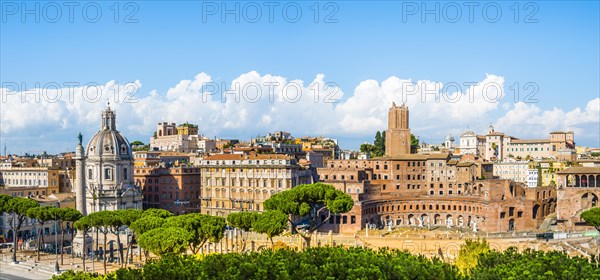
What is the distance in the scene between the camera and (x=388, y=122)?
12638cm

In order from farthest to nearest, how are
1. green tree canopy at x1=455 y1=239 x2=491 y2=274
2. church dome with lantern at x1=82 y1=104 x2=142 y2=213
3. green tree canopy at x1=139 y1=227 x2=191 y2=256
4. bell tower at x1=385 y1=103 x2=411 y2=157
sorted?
bell tower at x1=385 y1=103 x2=411 y2=157, church dome with lantern at x1=82 y1=104 x2=142 y2=213, green tree canopy at x1=139 y1=227 x2=191 y2=256, green tree canopy at x1=455 y1=239 x2=491 y2=274

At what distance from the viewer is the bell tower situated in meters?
124

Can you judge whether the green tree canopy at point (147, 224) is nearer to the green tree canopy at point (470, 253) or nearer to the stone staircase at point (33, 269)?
the stone staircase at point (33, 269)

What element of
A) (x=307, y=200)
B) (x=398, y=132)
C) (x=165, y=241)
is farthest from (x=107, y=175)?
(x=398, y=132)

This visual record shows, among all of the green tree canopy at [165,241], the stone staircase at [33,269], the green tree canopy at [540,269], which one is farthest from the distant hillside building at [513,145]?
the green tree canopy at [540,269]

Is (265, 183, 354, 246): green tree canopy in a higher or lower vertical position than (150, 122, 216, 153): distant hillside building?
lower

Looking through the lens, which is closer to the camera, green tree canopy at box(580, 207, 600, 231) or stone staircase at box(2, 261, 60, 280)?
stone staircase at box(2, 261, 60, 280)

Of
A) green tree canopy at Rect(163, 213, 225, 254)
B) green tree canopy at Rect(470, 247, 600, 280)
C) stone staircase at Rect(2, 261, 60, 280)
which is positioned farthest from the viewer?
stone staircase at Rect(2, 261, 60, 280)

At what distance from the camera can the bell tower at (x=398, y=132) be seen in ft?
408

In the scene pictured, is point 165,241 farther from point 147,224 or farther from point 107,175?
point 107,175

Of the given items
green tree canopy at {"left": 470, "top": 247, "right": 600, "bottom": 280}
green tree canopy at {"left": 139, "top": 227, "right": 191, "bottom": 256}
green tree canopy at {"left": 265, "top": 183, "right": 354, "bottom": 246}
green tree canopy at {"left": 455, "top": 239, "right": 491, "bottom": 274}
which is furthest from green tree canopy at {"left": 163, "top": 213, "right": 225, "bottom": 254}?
green tree canopy at {"left": 470, "top": 247, "right": 600, "bottom": 280}

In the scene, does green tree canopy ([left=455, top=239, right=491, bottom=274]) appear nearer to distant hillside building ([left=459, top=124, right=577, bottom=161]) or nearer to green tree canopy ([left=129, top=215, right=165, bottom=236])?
green tree canopy ([left=129, top=215, right=165, bottom=236])

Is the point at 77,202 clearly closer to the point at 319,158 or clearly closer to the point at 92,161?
the point at 92,161

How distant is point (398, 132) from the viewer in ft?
409
